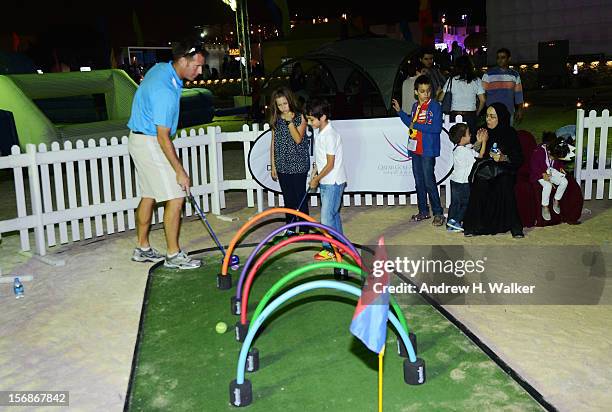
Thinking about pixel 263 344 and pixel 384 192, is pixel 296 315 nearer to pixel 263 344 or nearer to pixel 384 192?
pixel 263 344

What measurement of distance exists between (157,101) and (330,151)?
171 centimetres

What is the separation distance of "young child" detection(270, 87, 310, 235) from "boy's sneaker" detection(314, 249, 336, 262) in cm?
60

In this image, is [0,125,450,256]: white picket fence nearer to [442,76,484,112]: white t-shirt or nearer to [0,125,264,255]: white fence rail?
[0,125,264,255]: white fence rail

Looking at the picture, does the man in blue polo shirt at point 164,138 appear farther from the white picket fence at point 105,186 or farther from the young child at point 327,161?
the white picket fence at point 105,186

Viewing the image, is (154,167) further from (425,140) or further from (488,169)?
(488,169)

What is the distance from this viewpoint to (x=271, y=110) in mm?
7406

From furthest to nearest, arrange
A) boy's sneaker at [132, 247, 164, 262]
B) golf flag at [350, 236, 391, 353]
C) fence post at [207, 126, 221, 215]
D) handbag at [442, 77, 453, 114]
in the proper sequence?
1. handbag at [442, 77, 453, 114]
2. fence post at [207, 126, 221, 215]
3. boy's sneaker at [132, 247, 164, 262]
4. golf flag at [350, 236, 391, 353]

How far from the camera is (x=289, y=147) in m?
7.37

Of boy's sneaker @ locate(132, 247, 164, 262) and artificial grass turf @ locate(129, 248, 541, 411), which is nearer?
artificial grass turf @ locate(129, 248, 541, 411)

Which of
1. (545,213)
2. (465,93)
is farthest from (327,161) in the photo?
(465,93)

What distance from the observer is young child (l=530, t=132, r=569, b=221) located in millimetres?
8195

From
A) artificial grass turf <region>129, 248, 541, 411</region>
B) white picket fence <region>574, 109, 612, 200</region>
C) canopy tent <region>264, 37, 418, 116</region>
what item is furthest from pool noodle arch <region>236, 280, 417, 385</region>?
canopy tent <region>264, 37, 418, 116</region>

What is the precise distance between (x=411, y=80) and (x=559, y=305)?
17.5 ft

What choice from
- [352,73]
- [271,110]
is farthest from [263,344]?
[352,73]
